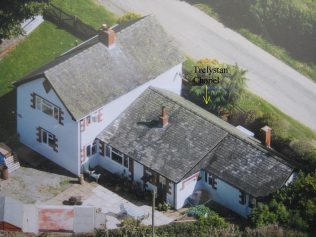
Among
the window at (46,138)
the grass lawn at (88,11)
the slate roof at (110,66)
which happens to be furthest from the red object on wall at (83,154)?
the grass lawn at (88,11)

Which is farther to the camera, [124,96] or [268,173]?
[124,96]

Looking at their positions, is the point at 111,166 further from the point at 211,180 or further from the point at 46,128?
the point at 211,180

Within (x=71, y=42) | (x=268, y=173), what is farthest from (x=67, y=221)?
(x=71, y=42)

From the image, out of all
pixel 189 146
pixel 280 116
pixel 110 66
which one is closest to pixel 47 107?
pixel 110 66

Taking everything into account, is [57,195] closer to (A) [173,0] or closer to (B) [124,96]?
(B) [124,96]

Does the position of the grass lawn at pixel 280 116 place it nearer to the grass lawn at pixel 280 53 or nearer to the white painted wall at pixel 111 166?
the grass lawn at pixel 280 53

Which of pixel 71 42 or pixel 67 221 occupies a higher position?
pixel 71 42

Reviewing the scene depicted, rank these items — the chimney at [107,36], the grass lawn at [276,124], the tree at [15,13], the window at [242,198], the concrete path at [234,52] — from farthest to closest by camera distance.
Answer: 1. the concrete path at [234,52]
2. the tree at [15,13]
3. the chimney at [107,36]
4. the grass lawn at [276,124]
5. the window at [242,198]
